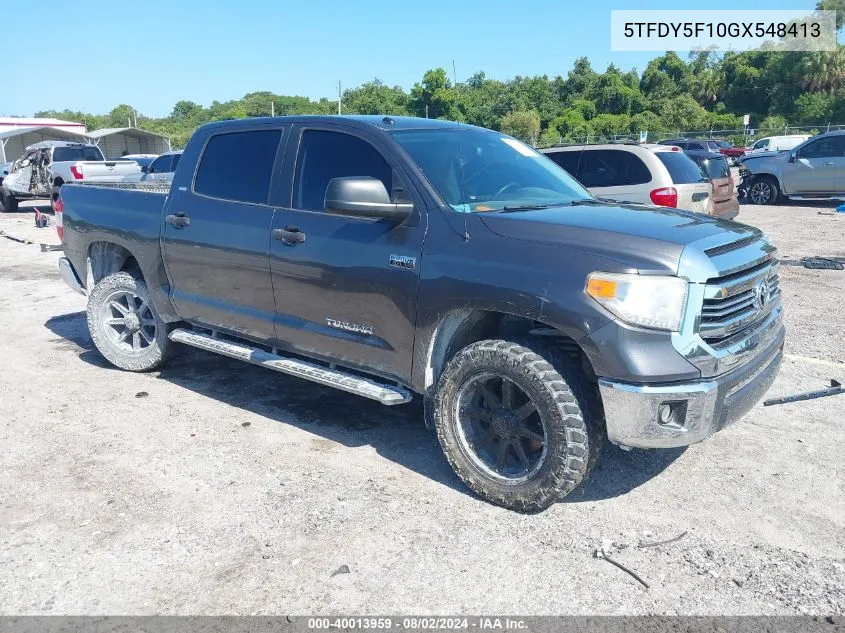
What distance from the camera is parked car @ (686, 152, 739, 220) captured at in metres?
11.5

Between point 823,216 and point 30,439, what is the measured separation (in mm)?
16916

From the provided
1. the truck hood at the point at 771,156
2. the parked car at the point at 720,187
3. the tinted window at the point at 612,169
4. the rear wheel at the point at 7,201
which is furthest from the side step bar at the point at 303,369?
the rear wheel at the point at 7,201

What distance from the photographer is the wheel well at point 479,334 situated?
11.9 ft

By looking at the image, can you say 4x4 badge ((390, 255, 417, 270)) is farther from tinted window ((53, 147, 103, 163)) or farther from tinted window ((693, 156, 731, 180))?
tinted window ((53, 147, 103, 163))

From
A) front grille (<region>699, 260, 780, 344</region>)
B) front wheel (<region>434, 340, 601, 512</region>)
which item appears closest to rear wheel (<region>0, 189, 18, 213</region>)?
front wheel (<region>434, 340, 601, 512</region>)

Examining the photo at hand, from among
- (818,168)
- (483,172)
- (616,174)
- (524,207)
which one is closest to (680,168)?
(616,174)

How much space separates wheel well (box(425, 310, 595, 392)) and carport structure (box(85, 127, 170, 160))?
49.8 m

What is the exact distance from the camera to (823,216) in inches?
645

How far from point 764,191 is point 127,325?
18.0 meters

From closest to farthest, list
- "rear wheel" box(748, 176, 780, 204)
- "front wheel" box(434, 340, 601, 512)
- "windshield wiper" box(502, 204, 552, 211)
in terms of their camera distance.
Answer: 1. "front wheel" box(434, 340, 601, 512)
2. "windshield wiper" box(502, 204, 552, 211)
3. "rear wheel" box(748, 176, 780, 204)

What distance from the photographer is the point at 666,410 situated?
3.21 metres

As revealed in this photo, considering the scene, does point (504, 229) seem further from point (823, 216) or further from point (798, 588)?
point (823, 216)

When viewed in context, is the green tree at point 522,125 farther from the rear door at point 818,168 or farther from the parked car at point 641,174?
the parked car at point 641,174

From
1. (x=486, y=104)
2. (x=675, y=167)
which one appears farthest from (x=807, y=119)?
(x=675, y=167)
